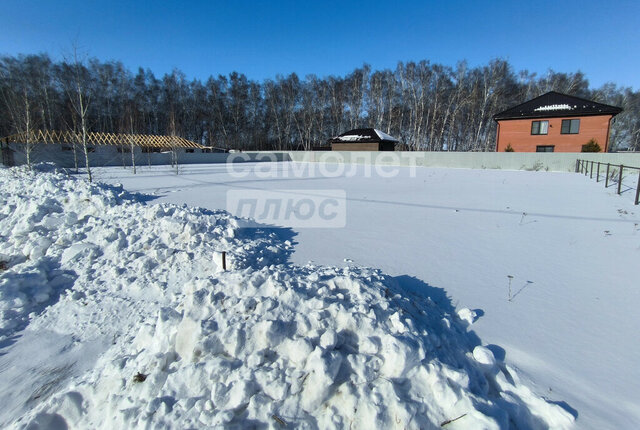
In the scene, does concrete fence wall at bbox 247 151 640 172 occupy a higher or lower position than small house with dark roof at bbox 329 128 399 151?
lower

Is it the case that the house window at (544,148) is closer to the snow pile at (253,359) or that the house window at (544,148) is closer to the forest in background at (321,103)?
the forest in background at (321,103)

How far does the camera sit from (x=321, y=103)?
38.4 meters

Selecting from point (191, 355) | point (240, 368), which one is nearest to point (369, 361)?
point (240, 368)

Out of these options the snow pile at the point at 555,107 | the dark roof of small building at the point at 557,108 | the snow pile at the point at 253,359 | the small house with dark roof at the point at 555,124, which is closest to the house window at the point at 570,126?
the small house with dark roof at the point at 555,124

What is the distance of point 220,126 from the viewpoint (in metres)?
39.8

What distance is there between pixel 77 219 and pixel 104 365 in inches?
145

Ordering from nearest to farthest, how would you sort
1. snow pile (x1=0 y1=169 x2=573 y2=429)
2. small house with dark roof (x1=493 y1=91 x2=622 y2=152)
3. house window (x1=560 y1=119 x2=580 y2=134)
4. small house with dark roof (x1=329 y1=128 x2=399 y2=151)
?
snow pile (x1=0 y1=169 x2=573 y2=429) < small house with dark roof (x1=493 y1=91 x2=622 y2=152) < house window (x1=560 y1=119 x2=580 y2=134) < small house with dark roof (x1=329 y1=128 x2=399 y2=151)

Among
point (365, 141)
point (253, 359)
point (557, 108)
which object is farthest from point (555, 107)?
point (253, 359)

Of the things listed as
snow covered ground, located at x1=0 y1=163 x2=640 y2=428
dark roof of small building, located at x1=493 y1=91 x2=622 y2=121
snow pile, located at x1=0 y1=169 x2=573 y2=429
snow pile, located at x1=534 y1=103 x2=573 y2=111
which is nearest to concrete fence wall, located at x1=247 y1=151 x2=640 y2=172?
dark roof of small building, located at x1=493 y1=91 x2=622 y2=121

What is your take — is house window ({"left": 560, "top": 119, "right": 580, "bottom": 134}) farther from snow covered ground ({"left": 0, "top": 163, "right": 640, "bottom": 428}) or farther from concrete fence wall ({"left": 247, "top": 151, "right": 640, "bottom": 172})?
snow covered ground ({"left": 0, "top": 163, "right": 640, "bottom": 428})

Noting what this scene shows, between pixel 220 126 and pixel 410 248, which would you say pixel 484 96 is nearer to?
pixel 220 126

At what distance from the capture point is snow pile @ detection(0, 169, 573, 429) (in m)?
1.68

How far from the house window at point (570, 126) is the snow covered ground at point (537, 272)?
20436 millimetres

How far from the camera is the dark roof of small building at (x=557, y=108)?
22609 mm
